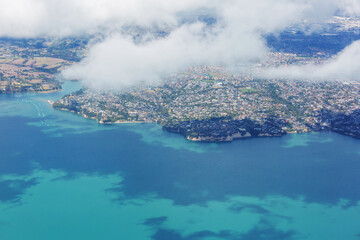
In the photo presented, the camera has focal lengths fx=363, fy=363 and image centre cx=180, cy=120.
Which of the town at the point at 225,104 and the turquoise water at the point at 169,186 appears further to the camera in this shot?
the town at the point at 225,104

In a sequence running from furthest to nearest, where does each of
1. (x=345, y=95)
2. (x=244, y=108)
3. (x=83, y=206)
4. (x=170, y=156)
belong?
(x=345, y=95) → (x=244, y=108) → (x=170, y=156) → (x=83, y=206)

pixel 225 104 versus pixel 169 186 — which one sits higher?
pixel 225 104

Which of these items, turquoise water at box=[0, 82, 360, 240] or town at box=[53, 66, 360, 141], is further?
town at box=[53, 66, 360, 141]

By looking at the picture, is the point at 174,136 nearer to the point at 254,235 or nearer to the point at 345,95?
the point at 254,235

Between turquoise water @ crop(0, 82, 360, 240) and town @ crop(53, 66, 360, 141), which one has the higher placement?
town @ crop(53, 66, 360, 141)

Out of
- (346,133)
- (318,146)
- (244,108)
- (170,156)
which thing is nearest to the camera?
(170,156)

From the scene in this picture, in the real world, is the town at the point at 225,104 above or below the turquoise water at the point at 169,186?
above

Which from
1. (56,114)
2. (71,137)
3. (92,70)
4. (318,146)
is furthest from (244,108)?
(92,70)

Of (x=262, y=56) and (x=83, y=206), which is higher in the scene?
(x=262, y=56)
